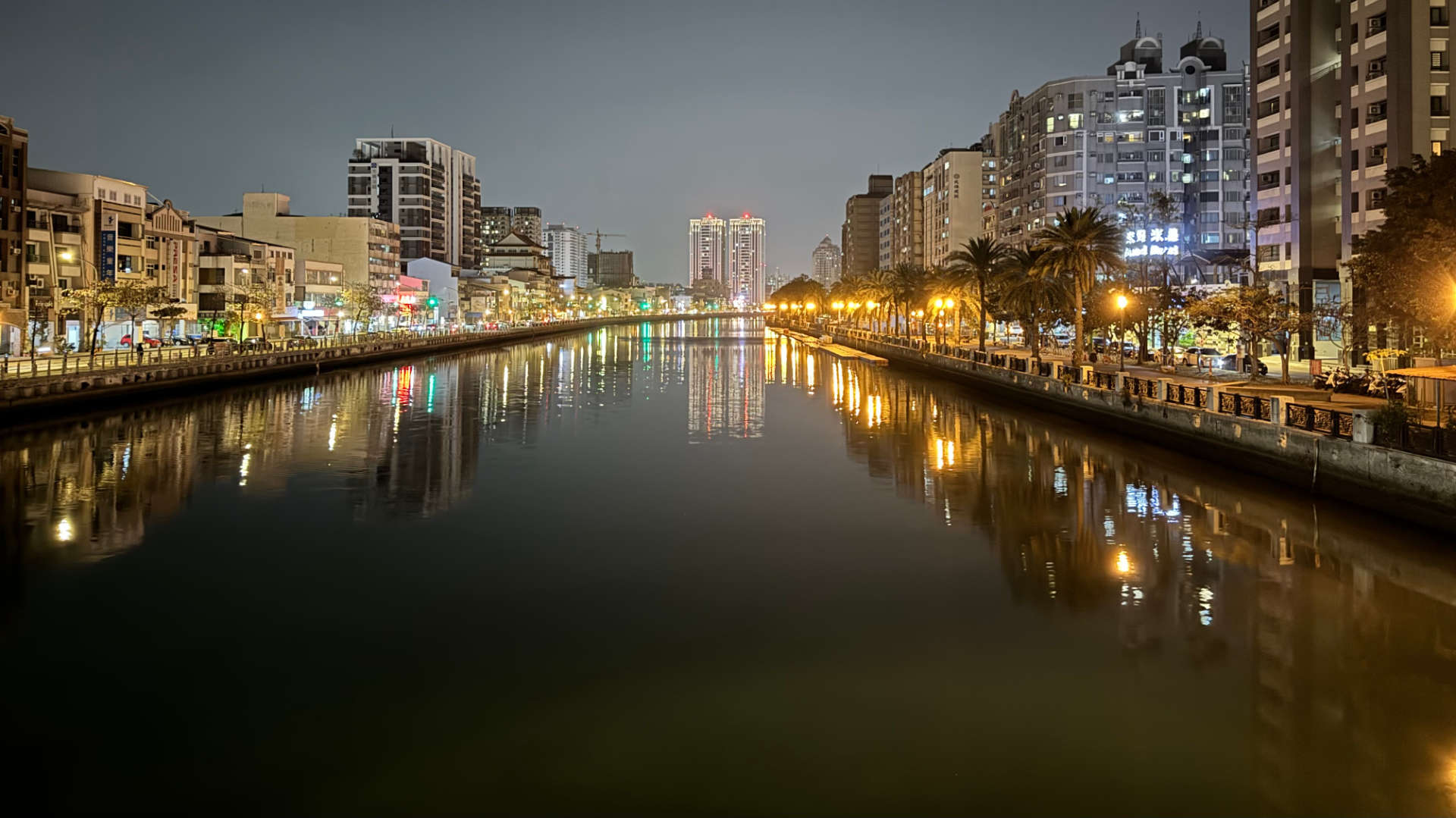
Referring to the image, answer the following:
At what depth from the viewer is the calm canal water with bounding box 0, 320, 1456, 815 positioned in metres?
10.5

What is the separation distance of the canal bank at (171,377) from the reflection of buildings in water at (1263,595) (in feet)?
103

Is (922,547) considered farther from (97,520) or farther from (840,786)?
(97,520)

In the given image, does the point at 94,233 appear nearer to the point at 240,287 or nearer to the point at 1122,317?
the point at 240,287

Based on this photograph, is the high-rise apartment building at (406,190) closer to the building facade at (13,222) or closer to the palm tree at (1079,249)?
the building facade at (13,222)

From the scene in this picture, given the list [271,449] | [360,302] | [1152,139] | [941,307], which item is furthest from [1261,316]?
[1152,139]

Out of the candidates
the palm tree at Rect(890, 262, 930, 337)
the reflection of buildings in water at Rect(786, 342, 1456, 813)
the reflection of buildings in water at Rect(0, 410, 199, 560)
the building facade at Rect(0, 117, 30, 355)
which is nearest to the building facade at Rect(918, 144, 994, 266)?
the palm tree at Rect(890, 262, 930, 337)

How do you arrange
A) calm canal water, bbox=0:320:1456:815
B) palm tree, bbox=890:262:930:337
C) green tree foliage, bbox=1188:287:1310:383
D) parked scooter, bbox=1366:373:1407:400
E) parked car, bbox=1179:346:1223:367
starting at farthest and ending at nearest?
palm tree, bbox=890:262:930:337
parked car, bbox=1179:346:1223:367
green tree foliage, bbox=1188:287:1310:383
parked scooter, bbox=1366:373:1407:400
calm canal water, bbox=0:320:1456:815

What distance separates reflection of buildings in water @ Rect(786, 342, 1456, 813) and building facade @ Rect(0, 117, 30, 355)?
51.6m

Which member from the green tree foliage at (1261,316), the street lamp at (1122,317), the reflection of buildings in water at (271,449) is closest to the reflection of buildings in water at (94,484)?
the reflection of buildings in water at (271,449)

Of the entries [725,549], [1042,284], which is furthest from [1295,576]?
[1042,284]

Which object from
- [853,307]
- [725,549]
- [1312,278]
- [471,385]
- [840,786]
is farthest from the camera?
[853,307]

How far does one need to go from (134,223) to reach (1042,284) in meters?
63.3

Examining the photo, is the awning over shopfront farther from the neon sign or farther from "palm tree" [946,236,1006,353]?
the neon sign

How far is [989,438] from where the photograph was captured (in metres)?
38.9
